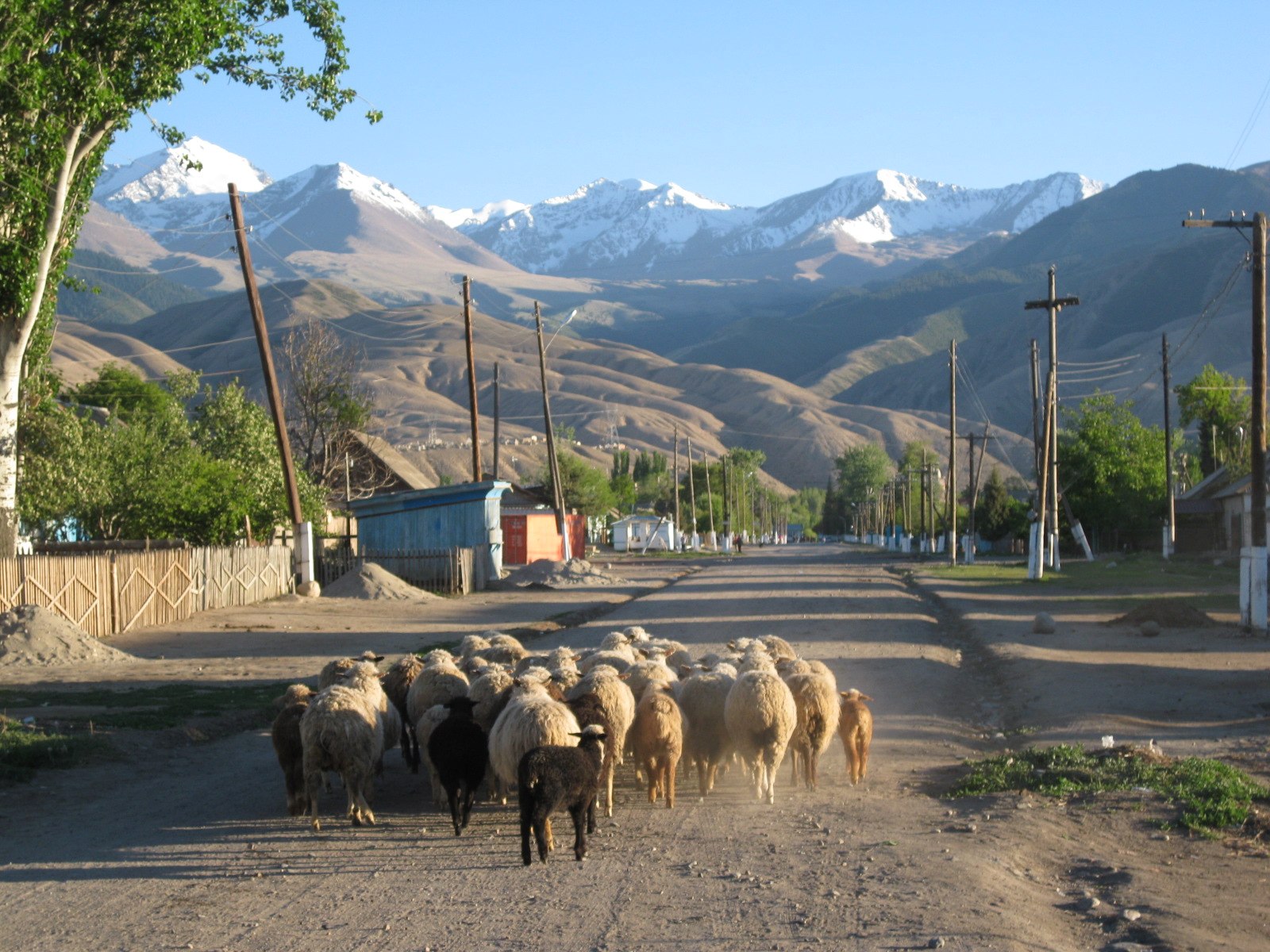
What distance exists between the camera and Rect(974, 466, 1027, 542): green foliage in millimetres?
93312

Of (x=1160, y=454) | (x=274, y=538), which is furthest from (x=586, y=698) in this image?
(x=1160, y=454)

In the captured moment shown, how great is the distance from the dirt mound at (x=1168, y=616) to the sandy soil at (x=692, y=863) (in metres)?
10.1

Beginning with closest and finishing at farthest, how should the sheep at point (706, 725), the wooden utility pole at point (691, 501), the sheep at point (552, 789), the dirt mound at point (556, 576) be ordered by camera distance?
the sheep at point (552, 789), the sheep at point (706, 725), the dirt mound at point (556, 576), the wooden utility pole at point (691, 501)

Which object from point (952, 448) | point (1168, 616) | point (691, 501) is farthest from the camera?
point (691, 501)

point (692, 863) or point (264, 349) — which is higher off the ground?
point (264, 349)

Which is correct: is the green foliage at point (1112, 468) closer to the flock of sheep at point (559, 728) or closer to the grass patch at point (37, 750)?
the flock of sheep at point (559, 728)

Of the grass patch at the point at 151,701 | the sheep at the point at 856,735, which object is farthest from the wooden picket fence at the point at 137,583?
the sheep at the point at 856,735

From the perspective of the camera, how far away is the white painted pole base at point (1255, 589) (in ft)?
76.5

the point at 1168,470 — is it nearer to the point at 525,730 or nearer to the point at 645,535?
the point at 645,535

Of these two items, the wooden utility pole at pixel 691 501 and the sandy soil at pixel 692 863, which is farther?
the wooden utility pole at pixel 691 501

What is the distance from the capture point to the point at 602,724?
10109 millimetres

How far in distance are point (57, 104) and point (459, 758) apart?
1680cm

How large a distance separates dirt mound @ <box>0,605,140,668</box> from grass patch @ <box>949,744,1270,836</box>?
48.2 feet

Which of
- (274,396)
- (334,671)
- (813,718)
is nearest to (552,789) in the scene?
(813,718)
